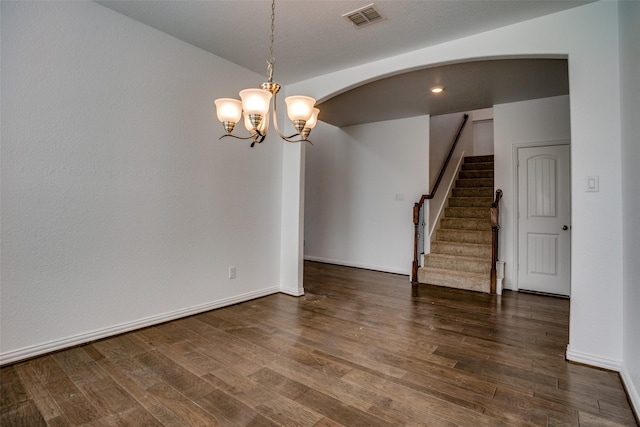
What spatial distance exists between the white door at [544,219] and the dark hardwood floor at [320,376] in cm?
122

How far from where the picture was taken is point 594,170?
7.62 ft

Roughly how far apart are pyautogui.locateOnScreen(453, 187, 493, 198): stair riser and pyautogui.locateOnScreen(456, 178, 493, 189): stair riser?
0.49 ft

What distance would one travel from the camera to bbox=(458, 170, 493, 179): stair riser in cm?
627

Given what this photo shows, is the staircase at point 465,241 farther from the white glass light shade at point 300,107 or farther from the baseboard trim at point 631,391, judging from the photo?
the white glass light shade at point 300,107

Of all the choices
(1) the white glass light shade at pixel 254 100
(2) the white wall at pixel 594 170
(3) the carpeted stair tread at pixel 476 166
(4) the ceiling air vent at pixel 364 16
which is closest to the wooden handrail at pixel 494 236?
(2) the white wall at pixel 594 170

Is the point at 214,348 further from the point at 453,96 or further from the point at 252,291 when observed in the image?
the point at 453,96

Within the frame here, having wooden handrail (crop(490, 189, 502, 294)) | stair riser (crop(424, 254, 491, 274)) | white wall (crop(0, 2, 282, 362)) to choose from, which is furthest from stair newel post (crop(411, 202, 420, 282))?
white wall (crop(0, 2, 282, 362))

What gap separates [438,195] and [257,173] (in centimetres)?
343

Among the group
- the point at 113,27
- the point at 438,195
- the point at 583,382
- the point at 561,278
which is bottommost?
the point at 583,382

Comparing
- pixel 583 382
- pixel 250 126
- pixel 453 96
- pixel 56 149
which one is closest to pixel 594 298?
pixel 583 382

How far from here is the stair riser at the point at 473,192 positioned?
19.0 ft

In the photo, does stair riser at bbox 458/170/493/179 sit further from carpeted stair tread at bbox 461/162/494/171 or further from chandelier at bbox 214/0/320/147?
chandelier at bbox 214/0/320/147

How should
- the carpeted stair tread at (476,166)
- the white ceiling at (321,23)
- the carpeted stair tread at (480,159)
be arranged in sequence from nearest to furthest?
the white ceiling at (321,23) < the carpeted stair tread at (476,166) < the carpeted stair tread at (480,159)

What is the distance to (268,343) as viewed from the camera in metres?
2.60
